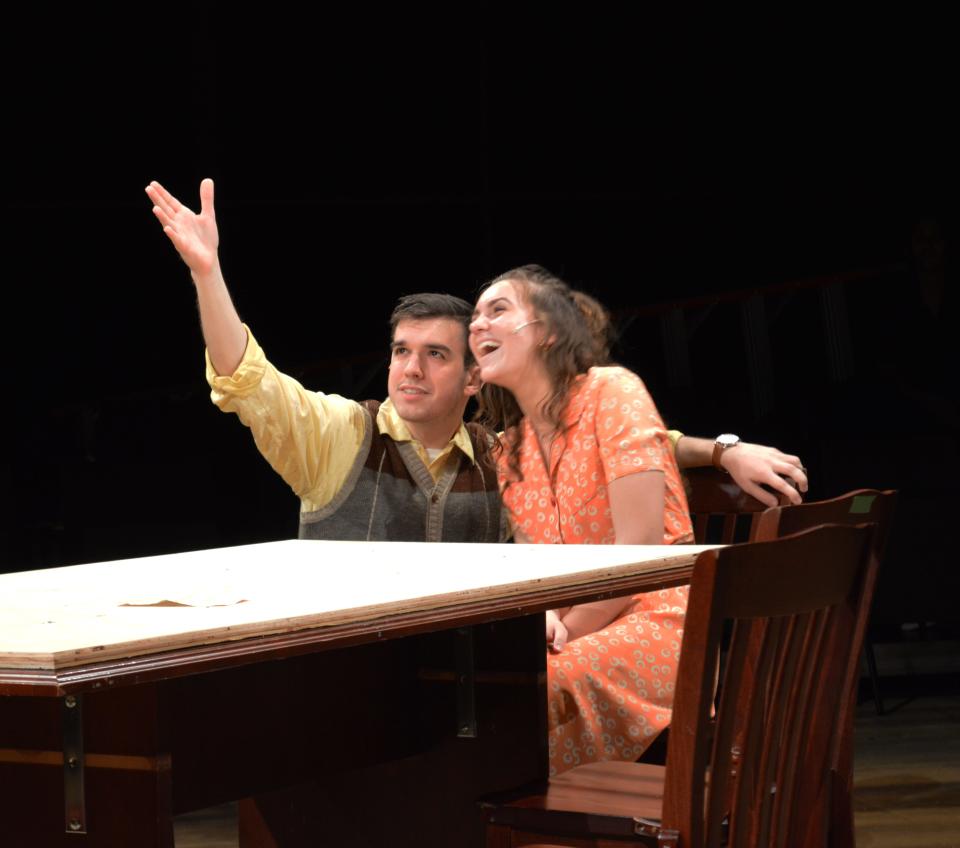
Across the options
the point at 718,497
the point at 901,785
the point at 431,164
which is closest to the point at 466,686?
the point at 718,497

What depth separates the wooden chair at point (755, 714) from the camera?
1.22 m

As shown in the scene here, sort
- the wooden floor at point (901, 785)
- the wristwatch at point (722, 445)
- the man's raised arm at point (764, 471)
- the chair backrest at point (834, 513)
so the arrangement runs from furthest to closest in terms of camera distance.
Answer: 1. the wooden floor at point (901, 785)
2. the wristwatch at point (722, 445)
3. the man's raised arm at point (764, 471)
4. the chair backrest at point (834, 513)

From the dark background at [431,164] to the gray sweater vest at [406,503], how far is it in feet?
12.8

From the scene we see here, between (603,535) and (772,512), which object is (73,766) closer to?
(772,512)

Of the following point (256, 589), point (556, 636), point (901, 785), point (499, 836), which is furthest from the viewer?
point (901, 785)

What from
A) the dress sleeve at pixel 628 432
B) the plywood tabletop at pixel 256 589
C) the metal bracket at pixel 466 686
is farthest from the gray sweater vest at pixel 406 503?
the metal bracket at pixel 466 686

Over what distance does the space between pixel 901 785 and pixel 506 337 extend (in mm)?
1498

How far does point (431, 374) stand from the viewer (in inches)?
104

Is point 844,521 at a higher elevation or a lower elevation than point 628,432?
lower

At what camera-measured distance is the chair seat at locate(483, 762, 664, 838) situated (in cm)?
150

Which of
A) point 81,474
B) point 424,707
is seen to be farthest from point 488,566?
point 81,474

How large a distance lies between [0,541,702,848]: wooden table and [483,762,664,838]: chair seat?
0.10 metres

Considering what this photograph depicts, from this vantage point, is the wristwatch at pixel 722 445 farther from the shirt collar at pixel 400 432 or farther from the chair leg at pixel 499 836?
the chair leg at pixel 499 836

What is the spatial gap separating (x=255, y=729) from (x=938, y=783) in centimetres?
218
